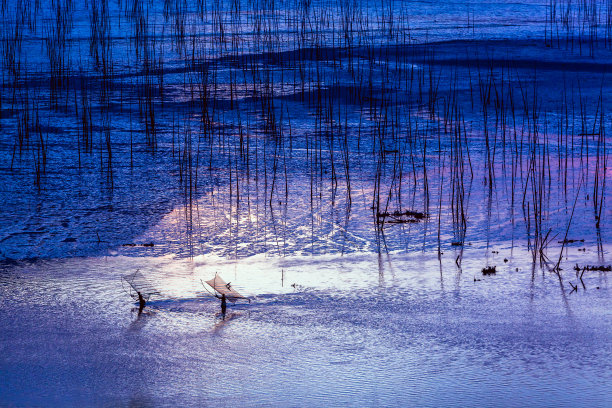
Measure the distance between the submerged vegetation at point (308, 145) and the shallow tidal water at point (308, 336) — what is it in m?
0.37

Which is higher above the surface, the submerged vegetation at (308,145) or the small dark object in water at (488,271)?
the submerged vegetation at (308,145)

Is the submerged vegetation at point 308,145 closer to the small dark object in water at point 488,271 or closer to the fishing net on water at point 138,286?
the small dark object in water at point 488,271

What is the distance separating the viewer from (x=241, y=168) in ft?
18.2

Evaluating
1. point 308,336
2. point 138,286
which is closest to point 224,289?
point 138,286

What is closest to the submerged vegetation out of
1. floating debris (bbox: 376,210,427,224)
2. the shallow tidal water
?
floating debris (bbox: 376,210,427,224)

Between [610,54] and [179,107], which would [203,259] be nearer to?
[179,107]

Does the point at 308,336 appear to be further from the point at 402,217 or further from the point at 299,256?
the point at 402,217

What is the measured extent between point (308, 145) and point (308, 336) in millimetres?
3634

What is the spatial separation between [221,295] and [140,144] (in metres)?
3.44

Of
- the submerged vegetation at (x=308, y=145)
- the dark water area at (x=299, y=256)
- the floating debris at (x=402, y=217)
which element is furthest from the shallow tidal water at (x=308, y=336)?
the floating debris at (x=402, y=217)

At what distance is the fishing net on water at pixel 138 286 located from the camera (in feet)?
10.4

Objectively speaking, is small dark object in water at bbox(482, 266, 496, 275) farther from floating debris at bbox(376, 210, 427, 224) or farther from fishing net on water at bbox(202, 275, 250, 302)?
fishing net on water at bbox(202, 275, 250, 302)

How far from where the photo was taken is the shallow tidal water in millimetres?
2400

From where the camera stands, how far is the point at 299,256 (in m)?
3.78
